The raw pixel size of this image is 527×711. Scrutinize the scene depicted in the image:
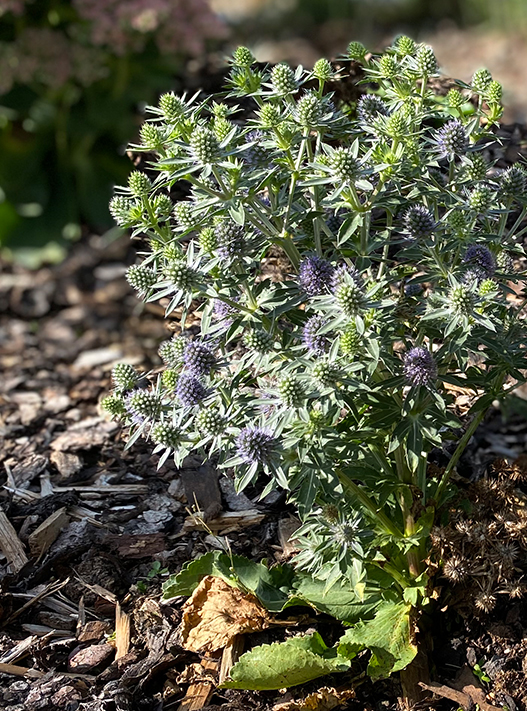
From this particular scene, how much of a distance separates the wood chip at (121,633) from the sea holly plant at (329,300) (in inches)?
18.1

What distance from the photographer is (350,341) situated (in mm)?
1791

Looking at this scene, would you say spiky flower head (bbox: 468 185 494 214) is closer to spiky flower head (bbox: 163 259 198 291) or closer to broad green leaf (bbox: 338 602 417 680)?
spiky flower head (bbox: 163 259 198 291)

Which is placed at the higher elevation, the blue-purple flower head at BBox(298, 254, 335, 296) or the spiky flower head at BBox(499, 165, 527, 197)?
the spiky flower head at BBox(499, 165, 527, 197)

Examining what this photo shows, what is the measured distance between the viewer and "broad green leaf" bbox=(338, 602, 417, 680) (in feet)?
6.85

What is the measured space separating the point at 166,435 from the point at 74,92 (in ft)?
12.9

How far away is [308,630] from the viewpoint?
237 cm

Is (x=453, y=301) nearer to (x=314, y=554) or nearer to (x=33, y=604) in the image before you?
(x=314, y=554)

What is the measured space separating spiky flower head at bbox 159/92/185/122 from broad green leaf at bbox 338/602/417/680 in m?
1.37

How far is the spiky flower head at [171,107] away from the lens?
1.90 m

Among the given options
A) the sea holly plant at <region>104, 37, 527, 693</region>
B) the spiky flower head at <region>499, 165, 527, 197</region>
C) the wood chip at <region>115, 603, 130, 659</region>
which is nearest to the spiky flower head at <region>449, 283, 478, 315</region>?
Answer: the sea holly plant at <region>104, 37, 527, 693</region>

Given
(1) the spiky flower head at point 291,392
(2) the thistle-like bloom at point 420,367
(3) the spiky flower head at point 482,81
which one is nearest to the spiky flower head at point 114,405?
(1) the spiky flower head at point 291,392

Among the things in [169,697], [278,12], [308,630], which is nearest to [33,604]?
[169,697]

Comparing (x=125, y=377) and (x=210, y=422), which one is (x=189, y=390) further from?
(x=125, y=377)

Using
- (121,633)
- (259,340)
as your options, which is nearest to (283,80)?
(259,340)
